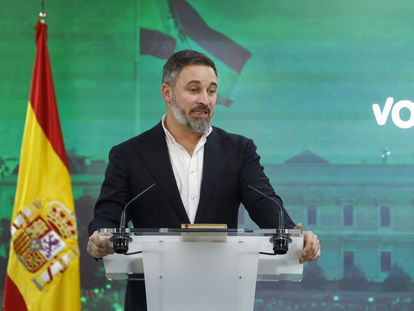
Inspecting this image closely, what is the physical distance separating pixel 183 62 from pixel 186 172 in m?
0.43

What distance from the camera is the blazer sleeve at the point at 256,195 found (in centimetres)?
275

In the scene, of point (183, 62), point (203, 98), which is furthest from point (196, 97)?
point (183, 62)

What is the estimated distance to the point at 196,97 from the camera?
286 cm

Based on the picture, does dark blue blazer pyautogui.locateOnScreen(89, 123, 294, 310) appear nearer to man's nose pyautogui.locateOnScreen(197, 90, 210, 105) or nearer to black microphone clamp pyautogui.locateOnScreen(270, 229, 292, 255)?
man's nose pyautogui.locateOnScreen(197, 90, 210, 105)

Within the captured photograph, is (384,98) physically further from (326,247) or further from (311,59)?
(326,247)

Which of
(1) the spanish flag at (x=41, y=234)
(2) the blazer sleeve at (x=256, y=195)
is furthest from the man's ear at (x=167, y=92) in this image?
(1) the spanish flag at (x=41, y=234)

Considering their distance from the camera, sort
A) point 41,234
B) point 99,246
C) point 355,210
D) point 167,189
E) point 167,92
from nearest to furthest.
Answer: point 99,246, point 167,189, point 167,92, point 41,234, point 355,210

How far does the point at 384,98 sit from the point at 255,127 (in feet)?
2.94

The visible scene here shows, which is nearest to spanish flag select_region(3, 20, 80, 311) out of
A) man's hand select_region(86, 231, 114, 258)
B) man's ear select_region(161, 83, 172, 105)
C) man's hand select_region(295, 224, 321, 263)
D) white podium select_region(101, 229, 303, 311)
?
man's ear select_region(161, 83, 172, 105)

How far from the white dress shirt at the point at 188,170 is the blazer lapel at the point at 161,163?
36mm

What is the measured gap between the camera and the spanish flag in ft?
15.2

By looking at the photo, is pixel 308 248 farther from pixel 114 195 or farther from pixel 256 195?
pixel 114 195

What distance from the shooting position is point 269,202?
9.11ft

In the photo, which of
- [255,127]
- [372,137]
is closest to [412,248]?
[372,137]
